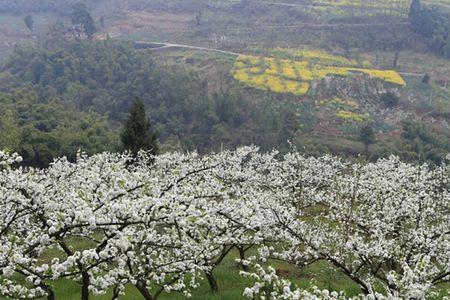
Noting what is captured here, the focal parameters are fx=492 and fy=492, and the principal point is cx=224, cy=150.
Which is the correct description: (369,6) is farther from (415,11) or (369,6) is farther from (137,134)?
(137,134)

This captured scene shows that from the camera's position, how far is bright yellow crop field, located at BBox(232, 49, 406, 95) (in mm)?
90312

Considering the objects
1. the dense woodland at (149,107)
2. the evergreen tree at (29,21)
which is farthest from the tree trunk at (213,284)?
the evergreen tree at (29,21)

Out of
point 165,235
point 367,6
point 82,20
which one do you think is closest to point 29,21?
point 82,20

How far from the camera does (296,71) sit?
95.3 meters

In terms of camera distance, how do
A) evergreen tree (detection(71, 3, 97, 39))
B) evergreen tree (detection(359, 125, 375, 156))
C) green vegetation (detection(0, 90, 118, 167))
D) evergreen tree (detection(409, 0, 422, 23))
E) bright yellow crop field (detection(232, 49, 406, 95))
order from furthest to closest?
evergreen tree (detection(71, 3, 97, 39)) → evergreen tree (detection(409, 0, 422, 23)) → bright yellow crop field (detection(232, 49, 406, 95)) → evergreen tree (detection(359, 125, 375, 156)) → green vegetation (detection(0, 90, 118, 167))

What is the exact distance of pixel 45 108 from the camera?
A: 64.3 metres

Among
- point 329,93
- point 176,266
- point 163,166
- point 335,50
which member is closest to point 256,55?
point 335,50

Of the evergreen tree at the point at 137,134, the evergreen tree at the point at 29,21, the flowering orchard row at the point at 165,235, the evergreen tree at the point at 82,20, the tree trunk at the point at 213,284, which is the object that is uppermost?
the flowering orchard row at the point at 165,235

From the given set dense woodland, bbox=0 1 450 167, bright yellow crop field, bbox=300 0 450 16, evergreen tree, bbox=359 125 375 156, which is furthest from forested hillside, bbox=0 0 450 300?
evergreen tree, bbox=359 125 375 156

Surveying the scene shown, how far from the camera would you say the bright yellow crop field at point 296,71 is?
296ft

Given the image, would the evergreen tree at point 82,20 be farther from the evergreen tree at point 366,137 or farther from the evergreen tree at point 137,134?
the evergreen tree at point 137,134

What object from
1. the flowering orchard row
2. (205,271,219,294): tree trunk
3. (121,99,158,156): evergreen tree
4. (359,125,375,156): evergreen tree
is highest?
the flowering orchard row

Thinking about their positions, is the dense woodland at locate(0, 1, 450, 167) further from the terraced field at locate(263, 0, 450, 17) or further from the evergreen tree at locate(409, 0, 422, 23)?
the terraced field at locate(263, 0, 450, 17)

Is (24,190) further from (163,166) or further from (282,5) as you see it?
(282,5)
